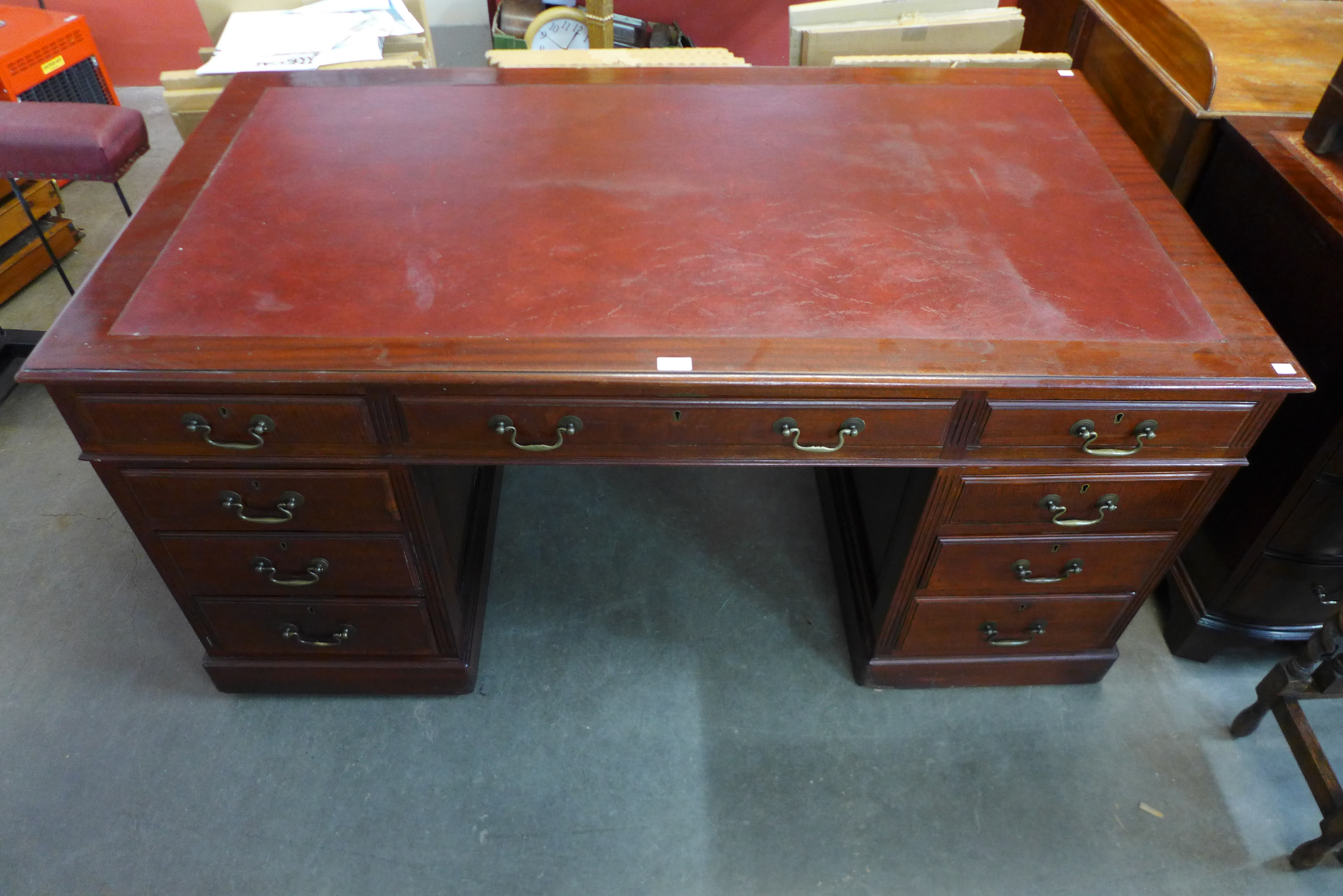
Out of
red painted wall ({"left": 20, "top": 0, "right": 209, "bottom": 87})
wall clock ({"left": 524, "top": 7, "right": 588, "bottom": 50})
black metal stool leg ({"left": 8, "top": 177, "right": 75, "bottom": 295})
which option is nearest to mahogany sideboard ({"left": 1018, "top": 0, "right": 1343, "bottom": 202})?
wall clock ({"left": 524, "top": 7, "right": 588, "bottom": 50})

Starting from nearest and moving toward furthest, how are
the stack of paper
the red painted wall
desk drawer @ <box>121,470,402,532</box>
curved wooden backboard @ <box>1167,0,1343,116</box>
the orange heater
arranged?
desk drawer @ <box>121,470,402,532</box>, curved wooden backboard @ <box>1167,0,1343,116</box>, the stack of paper, the orange heater, the red painted wall

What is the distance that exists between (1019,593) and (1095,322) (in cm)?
55

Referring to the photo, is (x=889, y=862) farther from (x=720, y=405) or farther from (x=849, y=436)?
(x=720, y=405)

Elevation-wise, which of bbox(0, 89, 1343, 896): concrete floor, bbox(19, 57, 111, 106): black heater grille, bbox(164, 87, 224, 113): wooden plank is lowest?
bbox(0, 89, 1343, 896): concrete floor

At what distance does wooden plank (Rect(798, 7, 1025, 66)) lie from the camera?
201cm

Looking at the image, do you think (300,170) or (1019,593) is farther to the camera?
(1019,593)

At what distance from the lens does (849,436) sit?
1.30 m

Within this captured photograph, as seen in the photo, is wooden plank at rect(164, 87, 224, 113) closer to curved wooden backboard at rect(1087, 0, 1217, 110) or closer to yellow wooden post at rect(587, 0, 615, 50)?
yellow wooden post at rect(587, 0, 615, 50)

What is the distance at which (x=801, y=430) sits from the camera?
129 cm

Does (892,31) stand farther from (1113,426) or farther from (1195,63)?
(1113,426)

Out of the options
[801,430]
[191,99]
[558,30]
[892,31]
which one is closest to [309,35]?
[191,99]

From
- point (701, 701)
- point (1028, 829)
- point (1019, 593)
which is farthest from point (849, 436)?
point (1028, 829)

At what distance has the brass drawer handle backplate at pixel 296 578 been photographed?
1504mm

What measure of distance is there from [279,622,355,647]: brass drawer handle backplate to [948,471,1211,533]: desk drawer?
1066mm
